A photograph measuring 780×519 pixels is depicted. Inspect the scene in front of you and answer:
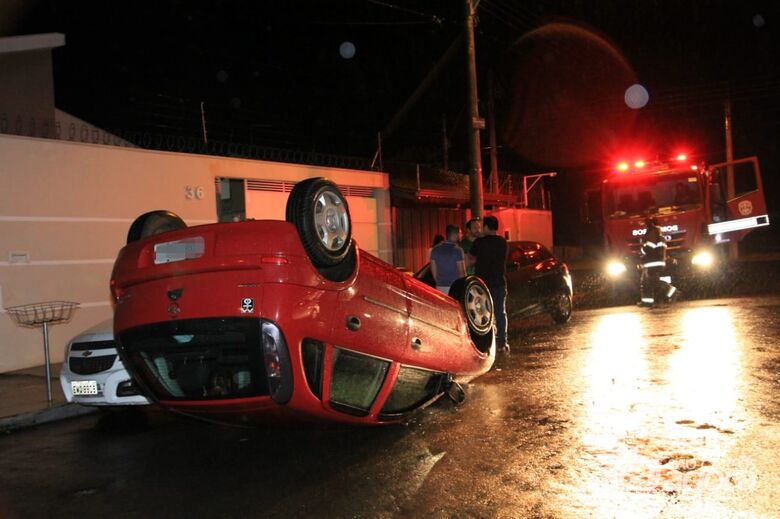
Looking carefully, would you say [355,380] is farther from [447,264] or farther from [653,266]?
[653,266]

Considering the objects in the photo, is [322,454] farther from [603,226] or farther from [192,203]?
[603,226]

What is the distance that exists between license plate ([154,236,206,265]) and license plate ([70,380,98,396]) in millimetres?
2935

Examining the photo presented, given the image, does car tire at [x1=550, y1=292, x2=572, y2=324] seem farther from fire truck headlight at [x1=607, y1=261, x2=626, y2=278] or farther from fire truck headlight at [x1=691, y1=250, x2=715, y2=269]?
fire truck headlight at [x1=691, y1=250, x2=715, y2=269]

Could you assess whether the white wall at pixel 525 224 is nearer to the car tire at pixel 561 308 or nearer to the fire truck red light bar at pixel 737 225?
the fire truck red light bar at pixel 737 225

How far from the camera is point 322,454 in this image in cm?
533

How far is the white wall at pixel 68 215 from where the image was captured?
10.6m

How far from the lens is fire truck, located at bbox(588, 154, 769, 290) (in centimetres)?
1523

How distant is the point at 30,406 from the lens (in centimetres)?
783

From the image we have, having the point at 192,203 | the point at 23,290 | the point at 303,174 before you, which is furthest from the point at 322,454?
the point at 303,174

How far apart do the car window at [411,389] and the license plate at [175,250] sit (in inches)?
69.4

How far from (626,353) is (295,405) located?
555cm

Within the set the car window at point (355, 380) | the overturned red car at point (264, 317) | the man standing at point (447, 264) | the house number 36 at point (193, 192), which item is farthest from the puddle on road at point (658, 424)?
the house number 36 at point (193, 192)

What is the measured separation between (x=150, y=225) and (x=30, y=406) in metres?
3.95

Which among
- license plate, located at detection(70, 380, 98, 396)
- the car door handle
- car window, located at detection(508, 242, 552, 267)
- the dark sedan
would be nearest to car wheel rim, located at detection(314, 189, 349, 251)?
the car door handle
